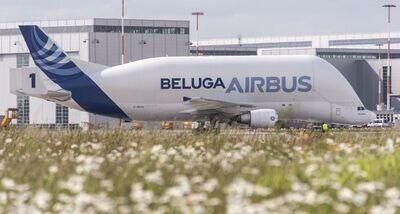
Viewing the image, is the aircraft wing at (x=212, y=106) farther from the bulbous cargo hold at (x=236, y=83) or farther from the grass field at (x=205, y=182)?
the grass field at (x=205, y=182)

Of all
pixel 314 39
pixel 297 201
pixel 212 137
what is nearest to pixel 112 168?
pixel 297 201

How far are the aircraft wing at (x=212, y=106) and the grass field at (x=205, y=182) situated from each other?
2472 cm

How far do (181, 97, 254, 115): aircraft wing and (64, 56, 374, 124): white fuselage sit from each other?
0.21m

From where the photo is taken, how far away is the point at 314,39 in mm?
183000

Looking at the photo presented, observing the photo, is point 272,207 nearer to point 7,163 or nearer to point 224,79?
point 7,163

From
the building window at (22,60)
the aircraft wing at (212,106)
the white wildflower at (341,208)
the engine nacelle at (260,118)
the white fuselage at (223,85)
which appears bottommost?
the white wildflower at (341,208)

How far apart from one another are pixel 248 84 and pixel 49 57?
8.55 metres

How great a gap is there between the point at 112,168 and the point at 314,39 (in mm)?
173878

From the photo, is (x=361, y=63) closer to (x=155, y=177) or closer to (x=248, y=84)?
(x=248, y=84)

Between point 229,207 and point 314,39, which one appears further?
Answer: point 314,39

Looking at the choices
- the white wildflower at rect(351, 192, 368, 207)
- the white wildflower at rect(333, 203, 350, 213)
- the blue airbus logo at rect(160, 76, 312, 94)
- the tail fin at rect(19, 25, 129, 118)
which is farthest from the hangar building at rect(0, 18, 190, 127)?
the white wildflower at rect(351, 192, 368, 207)

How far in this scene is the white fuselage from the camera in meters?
39.6

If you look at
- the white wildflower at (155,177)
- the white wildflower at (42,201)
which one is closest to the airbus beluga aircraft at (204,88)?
the white wildflower at (155,177)

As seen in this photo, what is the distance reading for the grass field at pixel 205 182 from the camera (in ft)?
28.4
